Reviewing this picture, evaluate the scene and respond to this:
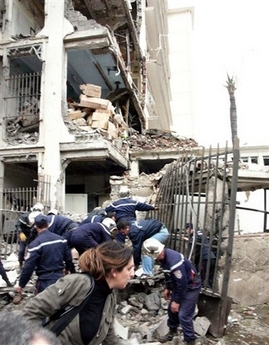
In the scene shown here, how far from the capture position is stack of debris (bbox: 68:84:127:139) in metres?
11.1

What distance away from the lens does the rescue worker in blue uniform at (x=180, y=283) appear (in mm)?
3844

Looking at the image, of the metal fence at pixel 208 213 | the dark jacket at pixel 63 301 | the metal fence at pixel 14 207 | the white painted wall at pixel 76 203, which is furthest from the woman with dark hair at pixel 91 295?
the white painted wall at pixel 76 203

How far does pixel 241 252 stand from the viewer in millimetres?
5680

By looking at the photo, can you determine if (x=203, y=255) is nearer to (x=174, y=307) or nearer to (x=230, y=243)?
(x=230, y=243)

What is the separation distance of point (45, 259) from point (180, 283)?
163 cm

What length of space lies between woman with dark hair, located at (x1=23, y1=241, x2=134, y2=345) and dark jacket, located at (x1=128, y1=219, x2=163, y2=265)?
142 inches

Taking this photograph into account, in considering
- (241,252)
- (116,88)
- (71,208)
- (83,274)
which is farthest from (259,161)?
(83,274)

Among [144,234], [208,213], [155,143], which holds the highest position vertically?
[155,143]

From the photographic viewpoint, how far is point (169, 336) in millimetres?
4234

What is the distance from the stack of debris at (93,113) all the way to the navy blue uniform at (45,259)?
747 cm

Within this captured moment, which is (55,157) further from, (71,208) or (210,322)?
(210,322)

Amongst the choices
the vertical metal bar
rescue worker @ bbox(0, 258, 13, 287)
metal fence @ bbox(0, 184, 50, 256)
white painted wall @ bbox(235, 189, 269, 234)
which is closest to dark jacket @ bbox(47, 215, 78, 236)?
rescue worker @ bbox(0, 258, 13, 287)

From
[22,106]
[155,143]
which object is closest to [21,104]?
[22,106]

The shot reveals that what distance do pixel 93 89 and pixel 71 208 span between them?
457cm
